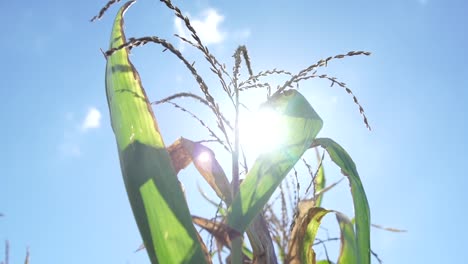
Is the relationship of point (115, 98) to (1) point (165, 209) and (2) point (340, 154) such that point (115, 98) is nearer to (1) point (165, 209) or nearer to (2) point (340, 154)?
(1) point (165, 209)

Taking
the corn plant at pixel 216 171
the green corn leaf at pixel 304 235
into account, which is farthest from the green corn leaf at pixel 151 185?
the green corn leaf at pixel 304 235

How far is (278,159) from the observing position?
39.1 inches

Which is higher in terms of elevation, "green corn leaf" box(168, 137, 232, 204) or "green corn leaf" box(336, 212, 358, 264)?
"green corn leaf" box(168, 137, 232, 204)

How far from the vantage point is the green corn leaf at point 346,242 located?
1.14m

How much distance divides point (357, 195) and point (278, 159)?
297 millimetres

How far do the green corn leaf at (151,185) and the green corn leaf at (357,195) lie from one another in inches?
18.5

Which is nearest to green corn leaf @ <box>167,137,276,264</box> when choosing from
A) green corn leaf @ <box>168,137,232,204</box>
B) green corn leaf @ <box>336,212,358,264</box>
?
green corn leaf @ <box>168,137,232,204</box>

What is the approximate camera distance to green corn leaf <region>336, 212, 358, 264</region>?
1.14 m

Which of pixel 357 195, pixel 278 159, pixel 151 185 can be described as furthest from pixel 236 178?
pixel 357 195

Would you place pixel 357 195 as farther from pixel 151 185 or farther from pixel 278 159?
pixel 151 185

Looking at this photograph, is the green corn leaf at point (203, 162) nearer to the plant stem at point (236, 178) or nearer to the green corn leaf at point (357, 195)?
the plant stem at point (236, 178)

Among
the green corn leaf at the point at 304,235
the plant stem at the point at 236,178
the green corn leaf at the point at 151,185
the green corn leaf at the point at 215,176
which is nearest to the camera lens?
the green corn leaf at the point at 151,185

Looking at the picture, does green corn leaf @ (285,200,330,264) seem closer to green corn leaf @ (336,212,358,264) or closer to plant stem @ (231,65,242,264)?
green corn leaf @ (336,212,358,264)

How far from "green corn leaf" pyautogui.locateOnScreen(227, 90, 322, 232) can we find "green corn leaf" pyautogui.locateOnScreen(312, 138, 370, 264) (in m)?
0.20
